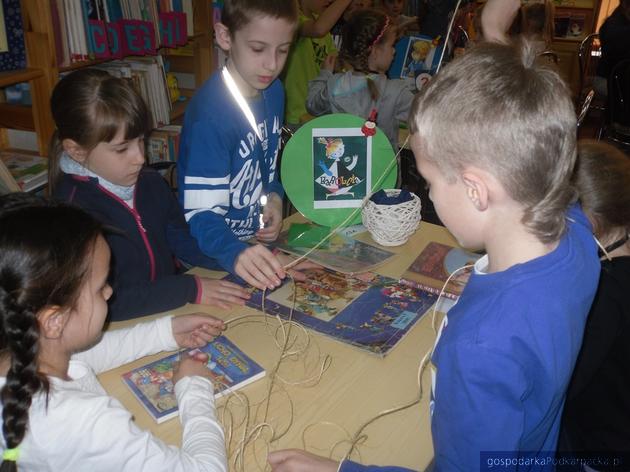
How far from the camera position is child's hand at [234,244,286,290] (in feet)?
4.07

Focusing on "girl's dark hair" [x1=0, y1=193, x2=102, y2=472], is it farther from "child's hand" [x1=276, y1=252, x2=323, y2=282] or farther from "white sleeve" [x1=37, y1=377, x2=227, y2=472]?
"child's hand" [x1=276, y1=252, x2=323, y2=282]

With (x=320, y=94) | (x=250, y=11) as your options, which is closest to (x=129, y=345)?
(x=250, y=11)

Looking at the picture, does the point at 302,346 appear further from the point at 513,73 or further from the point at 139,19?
the point at 139,19

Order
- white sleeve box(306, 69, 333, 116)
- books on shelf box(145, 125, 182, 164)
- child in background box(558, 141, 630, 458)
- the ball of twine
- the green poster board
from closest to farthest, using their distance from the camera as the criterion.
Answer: child in background box(558, 141, 630, 458) < the ball of twine < the green poster board < white sleeve box(306, 69, 333, 116) < books on shelf box(145, 125, 182, 164)

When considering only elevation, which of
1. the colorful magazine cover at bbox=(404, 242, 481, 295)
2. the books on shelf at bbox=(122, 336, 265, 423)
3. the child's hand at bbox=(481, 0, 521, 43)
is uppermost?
the child's hand at bbox=(481, 0, 521, 43)

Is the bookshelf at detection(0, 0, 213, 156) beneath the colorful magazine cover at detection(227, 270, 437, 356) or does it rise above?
above

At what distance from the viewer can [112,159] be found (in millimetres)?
1367

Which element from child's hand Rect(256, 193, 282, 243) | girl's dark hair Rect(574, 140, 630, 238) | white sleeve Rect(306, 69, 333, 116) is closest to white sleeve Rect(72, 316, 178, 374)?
child's hand Rect(256, 193, 282, 243)

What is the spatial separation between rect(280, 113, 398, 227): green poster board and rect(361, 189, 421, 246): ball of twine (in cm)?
9

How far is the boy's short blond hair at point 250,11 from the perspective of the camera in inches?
55.9

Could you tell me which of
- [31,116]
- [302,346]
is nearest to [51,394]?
[302,346]

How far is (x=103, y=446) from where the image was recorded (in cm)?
77

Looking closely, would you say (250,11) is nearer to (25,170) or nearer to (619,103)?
(25,170)

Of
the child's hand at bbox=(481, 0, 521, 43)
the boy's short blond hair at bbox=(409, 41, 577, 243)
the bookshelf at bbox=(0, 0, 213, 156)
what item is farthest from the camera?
the bookshelf at bbox=(0, 0, 213, 156)
